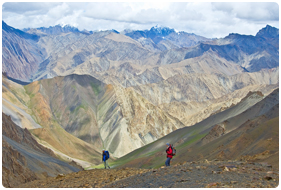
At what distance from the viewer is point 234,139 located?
45469 mm

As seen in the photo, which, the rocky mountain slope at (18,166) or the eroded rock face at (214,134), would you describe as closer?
the rocky mountain slope at (18,166)

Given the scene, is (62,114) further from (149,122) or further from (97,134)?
(149,122)

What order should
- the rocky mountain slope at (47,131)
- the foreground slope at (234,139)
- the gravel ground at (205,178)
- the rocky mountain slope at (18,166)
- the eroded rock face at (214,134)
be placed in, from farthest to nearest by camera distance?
the rocky mountain slope at (47,131), the eroded rock face at (214,134), the foreground slope at (234,139), the rocky mountain slope at (18,166), the gravel ground at (205,178)

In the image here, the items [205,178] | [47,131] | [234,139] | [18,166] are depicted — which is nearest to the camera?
[205,178]

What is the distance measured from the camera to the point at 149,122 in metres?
122

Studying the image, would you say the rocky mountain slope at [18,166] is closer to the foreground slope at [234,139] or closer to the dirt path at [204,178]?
the dirt path at [204,178]

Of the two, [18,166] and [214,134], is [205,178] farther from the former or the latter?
[214,134]

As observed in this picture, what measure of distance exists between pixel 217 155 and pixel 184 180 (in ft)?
93.7

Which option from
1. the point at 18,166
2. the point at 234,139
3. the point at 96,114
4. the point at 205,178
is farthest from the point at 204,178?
the point at 96,114

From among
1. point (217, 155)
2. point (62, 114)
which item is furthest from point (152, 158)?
point (62, 114)

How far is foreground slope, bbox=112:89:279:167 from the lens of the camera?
116 ft

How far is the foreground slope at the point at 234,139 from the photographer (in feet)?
116

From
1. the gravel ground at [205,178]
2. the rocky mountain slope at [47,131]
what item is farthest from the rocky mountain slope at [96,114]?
the gravel ground at [205,178]

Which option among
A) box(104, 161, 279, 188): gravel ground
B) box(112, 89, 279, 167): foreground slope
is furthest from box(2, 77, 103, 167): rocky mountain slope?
box(104, 161, 279, 188): gravel ground
